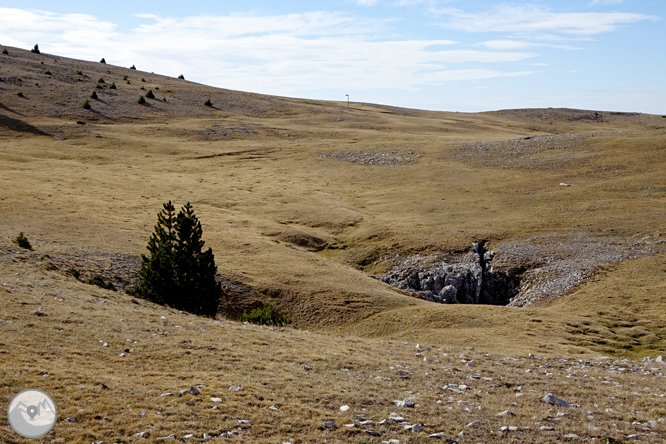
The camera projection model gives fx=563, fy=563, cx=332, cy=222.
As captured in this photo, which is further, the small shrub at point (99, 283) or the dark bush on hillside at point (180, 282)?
Answer: the small shrub at point (99, 283)

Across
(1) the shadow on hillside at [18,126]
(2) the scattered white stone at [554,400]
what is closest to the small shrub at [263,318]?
(2) the scattered white stone at [554,400]

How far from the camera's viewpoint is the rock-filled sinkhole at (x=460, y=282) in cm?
4125

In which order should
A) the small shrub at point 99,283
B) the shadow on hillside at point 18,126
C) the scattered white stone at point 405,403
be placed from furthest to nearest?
the shadow on hillside at point 18,126, the small shrub at point 99,283, the scattered white stone at point 405,403

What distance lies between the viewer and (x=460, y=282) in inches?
1633

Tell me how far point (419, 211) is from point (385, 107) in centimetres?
10167

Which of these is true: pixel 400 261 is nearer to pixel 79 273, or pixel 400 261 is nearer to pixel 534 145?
pixel 79 273

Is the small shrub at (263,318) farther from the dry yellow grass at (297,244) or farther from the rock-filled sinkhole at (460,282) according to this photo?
the rock-filled sinkhole at (460,282)

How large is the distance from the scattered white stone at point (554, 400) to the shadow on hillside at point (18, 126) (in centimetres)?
8298

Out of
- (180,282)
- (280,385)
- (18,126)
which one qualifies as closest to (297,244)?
(180,282)

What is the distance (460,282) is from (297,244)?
45.9ft

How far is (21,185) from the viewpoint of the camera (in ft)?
169

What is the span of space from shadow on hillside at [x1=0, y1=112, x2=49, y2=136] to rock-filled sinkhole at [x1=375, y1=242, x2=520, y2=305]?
62.4 meters

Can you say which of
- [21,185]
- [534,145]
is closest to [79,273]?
[21,185]

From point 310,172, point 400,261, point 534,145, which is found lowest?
point 400,261
